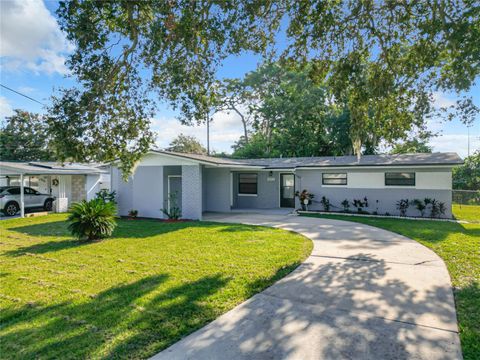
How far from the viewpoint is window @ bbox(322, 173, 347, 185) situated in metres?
15.4

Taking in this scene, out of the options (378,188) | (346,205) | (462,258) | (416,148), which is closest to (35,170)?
(346,205)

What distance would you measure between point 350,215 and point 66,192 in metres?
17.2

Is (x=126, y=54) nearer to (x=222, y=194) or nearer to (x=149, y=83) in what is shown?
(x=149, y=83)

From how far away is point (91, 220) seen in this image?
29.2 feet

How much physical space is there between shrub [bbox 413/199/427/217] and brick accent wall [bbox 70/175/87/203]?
63.4 feet

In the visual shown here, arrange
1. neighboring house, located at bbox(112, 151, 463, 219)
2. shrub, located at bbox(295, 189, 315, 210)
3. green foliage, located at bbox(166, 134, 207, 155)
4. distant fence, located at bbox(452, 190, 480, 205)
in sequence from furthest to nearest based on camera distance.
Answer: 1. green foliage, located at bbox(166, 134, 207, 155)
2. distant fence, located at bbox(452, 190, 480, 205)
3. shrub, located at bbox(295, 189, 315, 210)
4. neighboring house, located at bbox(112, 151, 463, 219)

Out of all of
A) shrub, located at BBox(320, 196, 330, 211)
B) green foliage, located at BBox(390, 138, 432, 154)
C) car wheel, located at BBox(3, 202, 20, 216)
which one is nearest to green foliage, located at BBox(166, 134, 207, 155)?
green foliage, located at BBox(390, 138, 432, 154)

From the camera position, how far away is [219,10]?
6.81m

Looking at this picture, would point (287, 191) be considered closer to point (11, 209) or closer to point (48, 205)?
point (48, 205)

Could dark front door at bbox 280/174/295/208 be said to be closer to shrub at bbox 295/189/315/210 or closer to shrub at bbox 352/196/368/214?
shrub at bbox 295/189/315/210

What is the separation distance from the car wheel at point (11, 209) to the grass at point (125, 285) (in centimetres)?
780

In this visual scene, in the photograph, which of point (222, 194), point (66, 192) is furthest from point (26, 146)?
point (222, 194)

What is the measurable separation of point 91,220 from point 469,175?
28.8 metres

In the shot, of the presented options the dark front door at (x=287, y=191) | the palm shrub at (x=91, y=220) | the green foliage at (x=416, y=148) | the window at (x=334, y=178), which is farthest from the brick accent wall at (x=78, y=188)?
the green foliage at (x=416, y=148)
